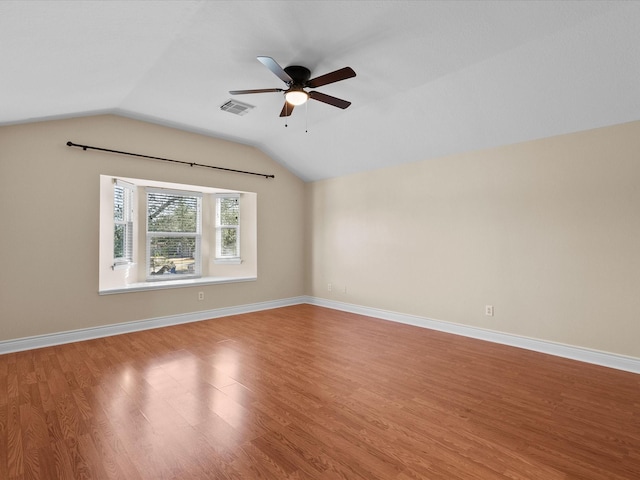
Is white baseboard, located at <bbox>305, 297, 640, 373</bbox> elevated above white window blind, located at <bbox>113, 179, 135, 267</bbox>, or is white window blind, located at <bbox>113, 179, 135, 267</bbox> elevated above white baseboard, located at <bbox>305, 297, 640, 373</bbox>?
white window blind, located at <bbox>113, 179, 135, 267</bbox>

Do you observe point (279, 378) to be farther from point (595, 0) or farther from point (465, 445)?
point (595, 0)

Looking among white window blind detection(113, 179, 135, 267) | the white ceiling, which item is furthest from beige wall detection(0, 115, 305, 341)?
white window blind detection(113, 179, 135, 267)

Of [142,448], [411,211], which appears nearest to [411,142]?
[411,211]

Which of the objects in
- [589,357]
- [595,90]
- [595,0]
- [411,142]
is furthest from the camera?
[411,142]

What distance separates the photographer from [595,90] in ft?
9.76

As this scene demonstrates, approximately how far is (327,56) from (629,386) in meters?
3.96

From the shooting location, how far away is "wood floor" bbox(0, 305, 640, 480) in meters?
1.77

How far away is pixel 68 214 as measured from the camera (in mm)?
3977

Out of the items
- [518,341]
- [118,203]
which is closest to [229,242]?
[118,203]

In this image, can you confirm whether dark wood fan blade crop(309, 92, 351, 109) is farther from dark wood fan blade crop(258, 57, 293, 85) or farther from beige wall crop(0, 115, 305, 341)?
beige wall crop(0, 115, 305, 341)

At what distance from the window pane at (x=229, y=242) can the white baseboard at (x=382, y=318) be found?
3.55ft

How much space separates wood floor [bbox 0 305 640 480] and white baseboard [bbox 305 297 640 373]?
174 mm

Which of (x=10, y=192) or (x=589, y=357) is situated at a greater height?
(x=10, y=192)

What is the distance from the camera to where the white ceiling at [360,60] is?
225 centimetres
